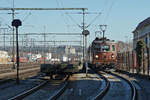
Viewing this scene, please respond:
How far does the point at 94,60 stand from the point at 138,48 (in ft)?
16.4

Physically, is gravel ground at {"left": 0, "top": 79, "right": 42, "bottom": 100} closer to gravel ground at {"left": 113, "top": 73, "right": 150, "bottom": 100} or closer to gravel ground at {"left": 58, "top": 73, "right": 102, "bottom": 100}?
gravel ground at {"left": 58, "top": 73, "right": 102, "bottom": 100}

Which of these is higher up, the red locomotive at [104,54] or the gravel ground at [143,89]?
the red locomotive at [104,54]

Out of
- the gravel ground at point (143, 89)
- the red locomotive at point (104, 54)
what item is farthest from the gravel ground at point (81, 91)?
the red locomotive at point (104, 54)

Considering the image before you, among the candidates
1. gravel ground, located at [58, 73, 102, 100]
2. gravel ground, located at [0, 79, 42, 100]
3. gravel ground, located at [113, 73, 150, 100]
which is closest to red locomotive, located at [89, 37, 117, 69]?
gravel ground, located at [113, 73, 150, 100]

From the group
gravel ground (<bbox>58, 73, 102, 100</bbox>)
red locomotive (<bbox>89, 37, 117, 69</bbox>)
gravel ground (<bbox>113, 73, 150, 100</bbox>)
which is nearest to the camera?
gravel ground (<bbox>58, 73, 102, 100</bbox>)

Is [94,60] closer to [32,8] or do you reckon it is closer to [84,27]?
[84,27]

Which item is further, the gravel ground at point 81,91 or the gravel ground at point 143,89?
the gravel ground at point 143,89

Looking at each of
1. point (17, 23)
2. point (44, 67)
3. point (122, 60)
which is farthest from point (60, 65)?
point (122, 60)

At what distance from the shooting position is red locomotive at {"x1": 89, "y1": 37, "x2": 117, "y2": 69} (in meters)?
28.4

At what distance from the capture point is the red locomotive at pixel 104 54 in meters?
28.4

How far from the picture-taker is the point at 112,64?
28516 mm

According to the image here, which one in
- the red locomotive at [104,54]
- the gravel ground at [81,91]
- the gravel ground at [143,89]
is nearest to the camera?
the gravel ground at [81,91]

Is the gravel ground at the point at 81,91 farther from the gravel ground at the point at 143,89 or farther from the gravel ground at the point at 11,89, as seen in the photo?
the gravel ground at the point at 11,89

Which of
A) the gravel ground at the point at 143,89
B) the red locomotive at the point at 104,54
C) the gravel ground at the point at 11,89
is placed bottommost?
the gravel ground at the point at 143,89
